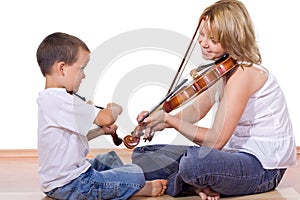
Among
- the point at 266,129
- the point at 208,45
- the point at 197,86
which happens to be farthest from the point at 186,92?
the point at 266,129

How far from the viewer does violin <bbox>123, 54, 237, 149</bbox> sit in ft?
5.33

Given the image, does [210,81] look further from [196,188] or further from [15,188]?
[15,188]

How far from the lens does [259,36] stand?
2432mm

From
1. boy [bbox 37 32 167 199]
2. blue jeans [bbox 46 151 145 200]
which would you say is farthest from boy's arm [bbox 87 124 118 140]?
blue jeans [bbox 46 151 145 200]

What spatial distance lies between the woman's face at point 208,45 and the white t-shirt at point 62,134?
0.34m

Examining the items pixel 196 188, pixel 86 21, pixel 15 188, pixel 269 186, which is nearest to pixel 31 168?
pixel 15 188

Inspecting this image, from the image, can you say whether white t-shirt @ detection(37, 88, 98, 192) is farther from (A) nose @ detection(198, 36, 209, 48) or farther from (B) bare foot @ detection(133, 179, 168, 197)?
(A) nose @ detection(198, 36, 209, 48)

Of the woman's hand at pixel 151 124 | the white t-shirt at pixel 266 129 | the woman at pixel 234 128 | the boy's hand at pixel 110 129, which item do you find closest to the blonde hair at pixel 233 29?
the woman at pixel 234 128

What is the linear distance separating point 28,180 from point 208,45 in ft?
2.44

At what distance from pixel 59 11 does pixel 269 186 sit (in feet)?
3.42

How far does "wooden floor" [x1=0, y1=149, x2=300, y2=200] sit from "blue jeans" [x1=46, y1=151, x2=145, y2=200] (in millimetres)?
56

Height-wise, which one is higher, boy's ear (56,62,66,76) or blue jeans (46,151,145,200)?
boy's ear (56,62,66,76)

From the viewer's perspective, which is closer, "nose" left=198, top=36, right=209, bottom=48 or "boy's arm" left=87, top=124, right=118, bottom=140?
"boy's arm" left=87, top=124, right=118, bottom=140

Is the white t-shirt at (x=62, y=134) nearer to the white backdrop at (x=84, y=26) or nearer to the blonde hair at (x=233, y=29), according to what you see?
the blonde hair at (x=233, y=29)
